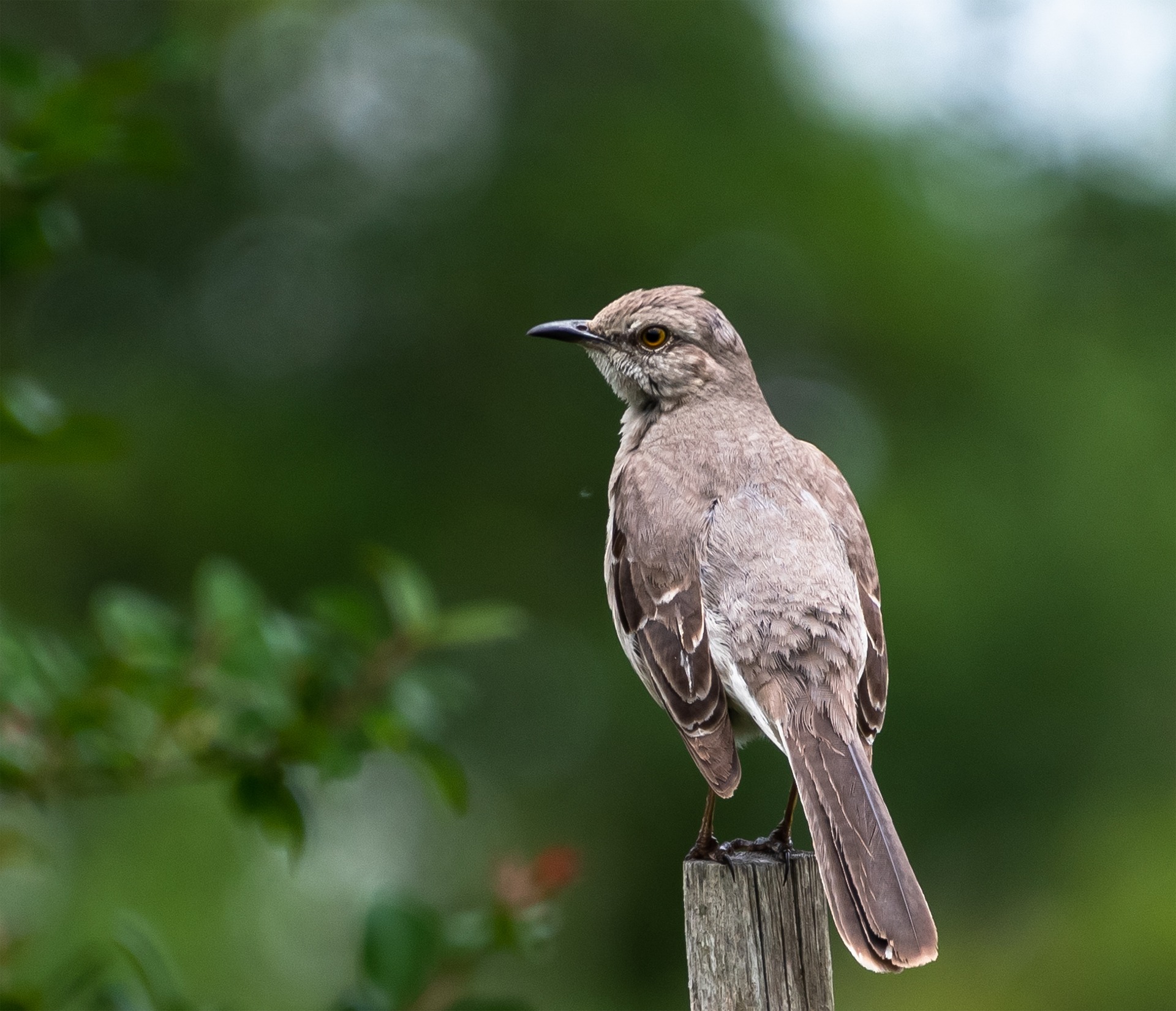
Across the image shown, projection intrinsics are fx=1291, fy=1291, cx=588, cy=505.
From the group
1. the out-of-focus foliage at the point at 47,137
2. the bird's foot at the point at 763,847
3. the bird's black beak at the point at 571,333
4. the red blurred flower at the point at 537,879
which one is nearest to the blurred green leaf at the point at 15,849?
the red blurred flower at the point at 537,879

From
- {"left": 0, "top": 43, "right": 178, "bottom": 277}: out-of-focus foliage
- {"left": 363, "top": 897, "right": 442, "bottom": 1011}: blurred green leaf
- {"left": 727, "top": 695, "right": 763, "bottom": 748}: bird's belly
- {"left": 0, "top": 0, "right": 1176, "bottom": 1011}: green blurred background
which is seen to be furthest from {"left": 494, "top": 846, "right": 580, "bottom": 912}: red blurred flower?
{"left": 0, "top": 0, "right": 1176, "bottom": 1011}: green blurred background

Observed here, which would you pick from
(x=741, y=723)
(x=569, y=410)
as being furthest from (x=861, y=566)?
(x=569, y=410)

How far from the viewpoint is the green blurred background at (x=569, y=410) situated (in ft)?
36.9

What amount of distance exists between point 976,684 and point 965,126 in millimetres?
5789

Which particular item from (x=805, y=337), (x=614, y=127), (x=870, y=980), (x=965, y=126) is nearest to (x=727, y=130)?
(x=614, y=127)

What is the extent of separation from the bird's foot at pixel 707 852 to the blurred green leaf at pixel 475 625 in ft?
2.68

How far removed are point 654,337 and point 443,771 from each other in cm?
183

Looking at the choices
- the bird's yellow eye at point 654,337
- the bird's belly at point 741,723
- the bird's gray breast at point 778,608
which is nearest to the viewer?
the bird's gray breast at point 778,608

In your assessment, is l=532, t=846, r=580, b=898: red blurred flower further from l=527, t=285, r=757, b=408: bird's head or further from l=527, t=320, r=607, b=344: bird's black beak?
l=527, t=320, r=607, b=344: bird's black beak

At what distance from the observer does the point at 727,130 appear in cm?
1209

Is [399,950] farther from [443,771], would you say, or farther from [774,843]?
[774,843]

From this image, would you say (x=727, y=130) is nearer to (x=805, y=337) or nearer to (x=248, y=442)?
(x=805, y=337)

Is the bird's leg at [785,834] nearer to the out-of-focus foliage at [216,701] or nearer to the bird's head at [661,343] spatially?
the out-of-focus foliage at [216,701]

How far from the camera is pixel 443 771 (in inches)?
128
